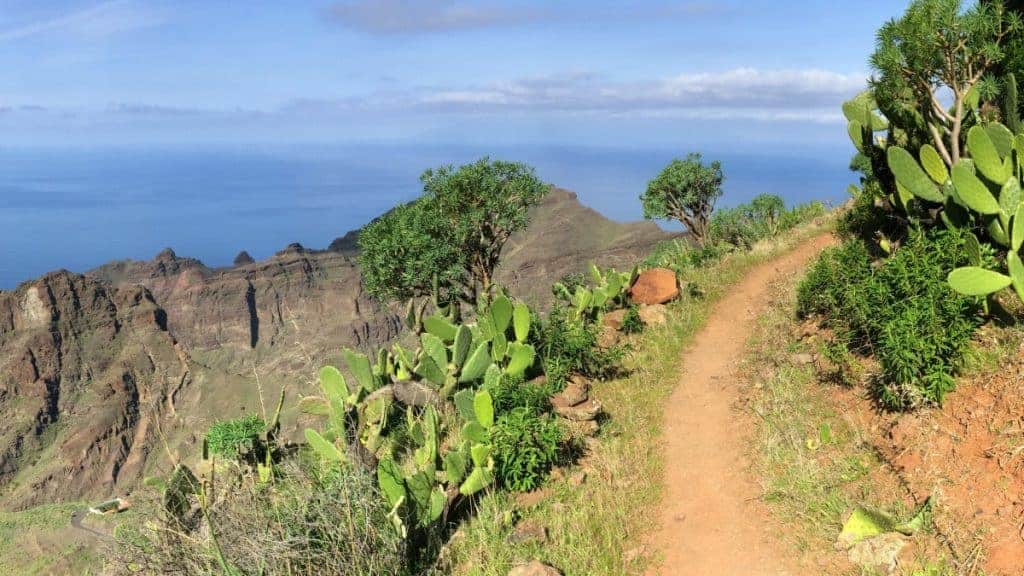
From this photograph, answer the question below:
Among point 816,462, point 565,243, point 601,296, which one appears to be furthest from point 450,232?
point 565,243

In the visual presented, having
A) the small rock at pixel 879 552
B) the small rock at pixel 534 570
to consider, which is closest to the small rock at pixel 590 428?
the small rock at pixel 534 570

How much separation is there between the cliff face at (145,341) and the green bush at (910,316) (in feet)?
180

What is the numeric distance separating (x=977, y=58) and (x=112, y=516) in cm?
1145

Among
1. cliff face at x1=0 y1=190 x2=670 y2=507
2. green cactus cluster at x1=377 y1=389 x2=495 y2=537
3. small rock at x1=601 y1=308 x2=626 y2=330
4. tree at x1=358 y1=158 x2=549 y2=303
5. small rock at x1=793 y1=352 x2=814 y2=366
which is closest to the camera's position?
green cactus cluster at x1=377 y1=389 x2=495 y2=537

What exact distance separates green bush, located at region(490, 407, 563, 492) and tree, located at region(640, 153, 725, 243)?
15.9 m

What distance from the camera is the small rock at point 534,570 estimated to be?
563 centimetres

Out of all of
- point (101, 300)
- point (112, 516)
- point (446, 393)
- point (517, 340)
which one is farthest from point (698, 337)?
point (101, 300)

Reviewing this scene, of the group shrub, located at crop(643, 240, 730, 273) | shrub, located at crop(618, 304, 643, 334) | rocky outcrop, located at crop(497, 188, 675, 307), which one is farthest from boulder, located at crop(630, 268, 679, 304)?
rocky outcrop, located at crop(497, 188, 675, 307)

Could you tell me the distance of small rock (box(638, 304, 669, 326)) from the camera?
12375 millimetres

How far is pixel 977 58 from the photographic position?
8711 mm

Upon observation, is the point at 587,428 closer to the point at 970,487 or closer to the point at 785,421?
the point at 785,421

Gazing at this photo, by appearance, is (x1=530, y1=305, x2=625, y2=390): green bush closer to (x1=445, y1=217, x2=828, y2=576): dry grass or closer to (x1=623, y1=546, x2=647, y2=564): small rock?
(x1=445, y1=217, x2=828, y2=576): dry grass

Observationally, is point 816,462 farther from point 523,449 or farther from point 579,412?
point 523,449

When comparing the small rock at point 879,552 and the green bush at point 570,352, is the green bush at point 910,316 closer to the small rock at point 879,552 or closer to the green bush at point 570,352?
the small rock at point 879,552
